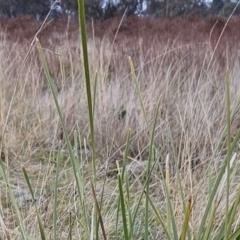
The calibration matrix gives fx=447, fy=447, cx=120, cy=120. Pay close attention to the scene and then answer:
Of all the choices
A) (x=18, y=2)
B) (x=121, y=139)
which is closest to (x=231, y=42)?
(x=121, y=139)

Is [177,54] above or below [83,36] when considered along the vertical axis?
below

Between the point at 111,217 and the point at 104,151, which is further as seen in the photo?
the point at 104,151

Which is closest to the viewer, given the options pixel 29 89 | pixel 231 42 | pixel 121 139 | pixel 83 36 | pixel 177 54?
pixel 83 36

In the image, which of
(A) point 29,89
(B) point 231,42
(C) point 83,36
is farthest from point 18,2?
(C) point 83,36

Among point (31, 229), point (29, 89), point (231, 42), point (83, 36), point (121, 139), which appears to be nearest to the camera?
point (83, 36)

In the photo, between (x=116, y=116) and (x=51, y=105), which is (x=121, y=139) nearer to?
(x=116, y=116)

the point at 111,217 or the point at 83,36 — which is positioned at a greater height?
the point at 83,36

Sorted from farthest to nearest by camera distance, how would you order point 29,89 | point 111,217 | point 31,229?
point 29,89 < point 111,217 < point 31,229

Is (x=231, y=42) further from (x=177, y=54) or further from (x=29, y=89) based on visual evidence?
(x=29, y=89)

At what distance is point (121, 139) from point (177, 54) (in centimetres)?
193

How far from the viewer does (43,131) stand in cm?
199

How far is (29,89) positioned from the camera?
2.55 m

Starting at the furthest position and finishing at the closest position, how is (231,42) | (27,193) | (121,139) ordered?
1. (231,42)
2. (121,139)
3. (27,193)

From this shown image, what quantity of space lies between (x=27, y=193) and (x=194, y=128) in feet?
2.29
